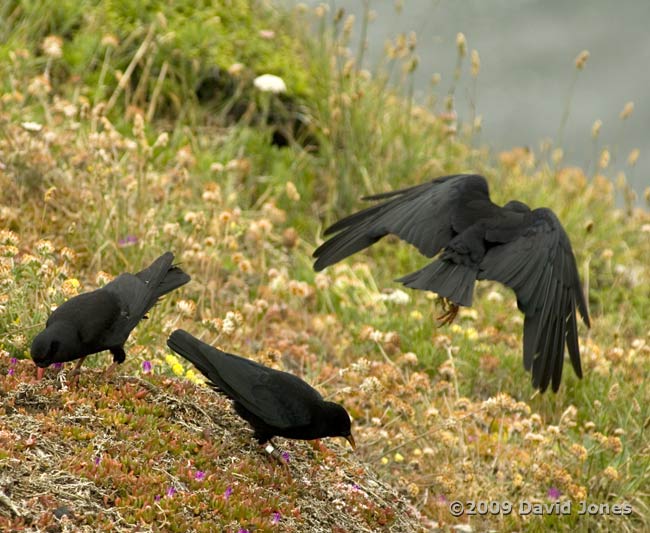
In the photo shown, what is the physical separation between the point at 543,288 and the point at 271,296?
2773 millimetres

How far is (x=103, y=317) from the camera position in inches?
166

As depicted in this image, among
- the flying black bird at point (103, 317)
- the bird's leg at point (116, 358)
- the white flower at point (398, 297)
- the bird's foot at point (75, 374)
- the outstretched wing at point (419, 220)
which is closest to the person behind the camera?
the flying black bird at point (103, 317)

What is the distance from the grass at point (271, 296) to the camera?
4.04 metres

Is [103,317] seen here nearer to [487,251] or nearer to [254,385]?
[254,385]

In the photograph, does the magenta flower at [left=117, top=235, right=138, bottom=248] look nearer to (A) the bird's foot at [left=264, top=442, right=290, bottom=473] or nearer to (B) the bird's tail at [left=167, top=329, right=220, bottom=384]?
(B) the bird's tail at [left=167, top=329, right=220, bottom=384]

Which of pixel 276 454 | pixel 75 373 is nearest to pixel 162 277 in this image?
pixel 75 373

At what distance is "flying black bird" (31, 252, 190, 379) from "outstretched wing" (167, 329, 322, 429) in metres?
0.26

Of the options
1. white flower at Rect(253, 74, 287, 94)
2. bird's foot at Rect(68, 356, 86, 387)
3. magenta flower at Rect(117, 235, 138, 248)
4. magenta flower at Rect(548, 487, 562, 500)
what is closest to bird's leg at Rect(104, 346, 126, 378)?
bird's foot at Rect(68, 356, 86, 387)

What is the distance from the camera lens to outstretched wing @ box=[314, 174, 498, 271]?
520 centimetres

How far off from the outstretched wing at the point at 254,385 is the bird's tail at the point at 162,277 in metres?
0.39

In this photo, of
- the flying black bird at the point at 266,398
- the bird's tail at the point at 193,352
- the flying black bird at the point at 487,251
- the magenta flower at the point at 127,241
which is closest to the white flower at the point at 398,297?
the flying black bird at the point at 487,251

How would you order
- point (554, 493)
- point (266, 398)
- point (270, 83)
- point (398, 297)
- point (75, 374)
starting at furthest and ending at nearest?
point (270, 83) < point (398, 297) < point (554, 493) < point (75, 374) < point (266, 398)

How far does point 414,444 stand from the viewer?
5.70 m

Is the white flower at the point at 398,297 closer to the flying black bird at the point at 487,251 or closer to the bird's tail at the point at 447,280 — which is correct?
the flying black bird at the point at 487,251
